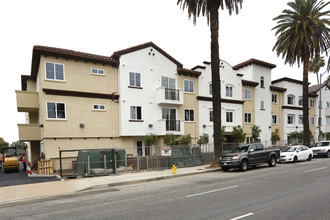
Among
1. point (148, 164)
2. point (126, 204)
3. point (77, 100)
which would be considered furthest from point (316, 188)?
point (77, 100)

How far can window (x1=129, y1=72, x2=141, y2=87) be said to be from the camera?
20756 millimetres

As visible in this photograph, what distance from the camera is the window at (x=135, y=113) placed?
2059cm

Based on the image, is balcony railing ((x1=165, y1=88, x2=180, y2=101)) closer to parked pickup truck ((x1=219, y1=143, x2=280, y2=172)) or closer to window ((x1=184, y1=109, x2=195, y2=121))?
window ((x1=184, y1=109, x2=195, y2=121))

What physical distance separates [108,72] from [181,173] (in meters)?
11.9

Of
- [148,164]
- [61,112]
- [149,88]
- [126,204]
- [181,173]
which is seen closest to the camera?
[126,204]

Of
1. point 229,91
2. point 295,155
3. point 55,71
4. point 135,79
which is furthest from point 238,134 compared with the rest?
point 55,71

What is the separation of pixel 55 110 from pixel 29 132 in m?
3.70

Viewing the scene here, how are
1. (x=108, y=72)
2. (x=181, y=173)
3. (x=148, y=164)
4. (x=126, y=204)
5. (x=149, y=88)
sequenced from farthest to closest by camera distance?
(x=149, y=88)
(x=108, y=72)
(x=148, y=164)
(x=181, y=173)
(x=126, y=204)

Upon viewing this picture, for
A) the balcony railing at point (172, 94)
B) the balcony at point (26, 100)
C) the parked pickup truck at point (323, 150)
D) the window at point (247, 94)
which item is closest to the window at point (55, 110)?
the balcony at point (26, 100)

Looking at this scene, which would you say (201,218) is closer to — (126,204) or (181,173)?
(126,204)

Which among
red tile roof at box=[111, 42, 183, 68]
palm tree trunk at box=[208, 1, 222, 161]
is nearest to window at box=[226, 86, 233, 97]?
red tile roof at box=[111, 42, 183, 68]

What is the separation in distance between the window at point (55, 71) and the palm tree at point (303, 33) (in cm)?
2415

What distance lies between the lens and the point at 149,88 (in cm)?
2172

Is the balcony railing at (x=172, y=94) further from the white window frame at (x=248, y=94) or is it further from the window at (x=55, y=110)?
the white window frame at (x=248, y=94)
